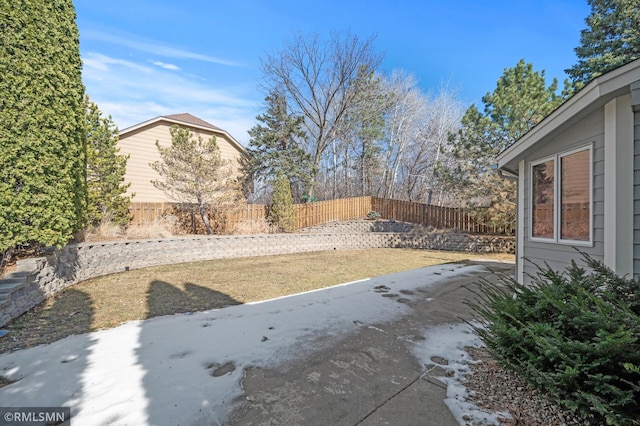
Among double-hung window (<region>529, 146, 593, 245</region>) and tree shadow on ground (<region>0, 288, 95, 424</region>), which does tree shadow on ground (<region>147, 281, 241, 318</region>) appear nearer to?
tree shadow on ground (<region>0, 288, 95, 424</region>)

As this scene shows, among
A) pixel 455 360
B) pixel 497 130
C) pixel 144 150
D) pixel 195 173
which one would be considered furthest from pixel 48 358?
pixel 497 130

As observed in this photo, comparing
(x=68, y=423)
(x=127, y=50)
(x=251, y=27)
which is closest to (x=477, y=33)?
(x=251, y=27)

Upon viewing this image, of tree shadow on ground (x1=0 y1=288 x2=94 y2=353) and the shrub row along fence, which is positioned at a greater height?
the shrub row along fence

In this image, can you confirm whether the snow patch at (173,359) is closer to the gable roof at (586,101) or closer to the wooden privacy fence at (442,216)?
the gable roof at (586,101)

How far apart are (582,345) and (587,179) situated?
2.65 m

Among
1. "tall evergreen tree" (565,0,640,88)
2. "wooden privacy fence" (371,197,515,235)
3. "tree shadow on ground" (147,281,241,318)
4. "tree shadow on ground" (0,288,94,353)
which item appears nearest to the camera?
"tree shadow on ground" (0,288,94,353)

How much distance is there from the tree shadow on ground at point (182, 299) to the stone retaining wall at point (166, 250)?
1618 mm

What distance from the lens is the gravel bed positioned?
183 centimetres

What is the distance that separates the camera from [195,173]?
10438 mm

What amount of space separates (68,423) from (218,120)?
19831mm

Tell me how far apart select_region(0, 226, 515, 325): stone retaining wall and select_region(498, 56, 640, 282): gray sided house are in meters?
7.28

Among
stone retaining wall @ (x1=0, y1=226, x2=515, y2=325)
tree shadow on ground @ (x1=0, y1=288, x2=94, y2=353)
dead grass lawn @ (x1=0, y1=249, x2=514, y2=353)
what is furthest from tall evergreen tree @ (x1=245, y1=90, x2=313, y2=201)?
tree shadow on ground @ (x1=0, y1=288, x2=94, y2=353)

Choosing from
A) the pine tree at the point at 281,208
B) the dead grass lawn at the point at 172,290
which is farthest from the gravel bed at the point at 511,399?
the pine tree at the point at 281,208

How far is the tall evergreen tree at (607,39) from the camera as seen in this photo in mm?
10992
